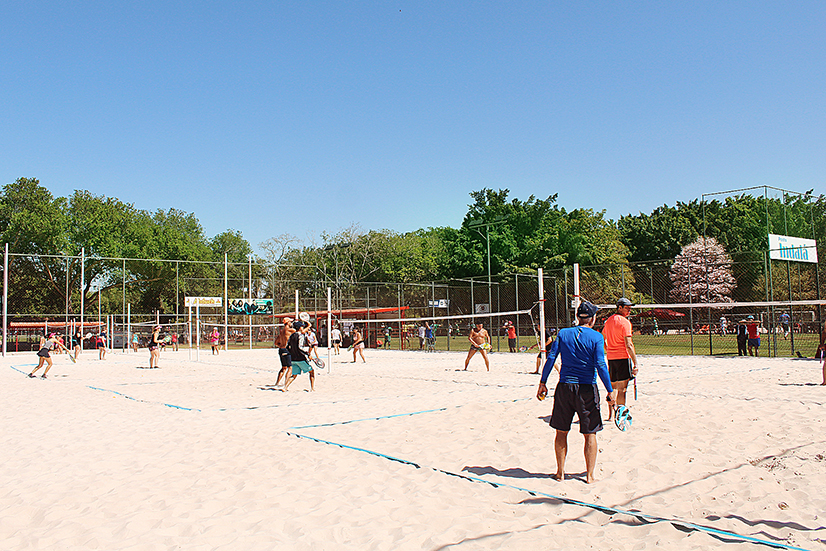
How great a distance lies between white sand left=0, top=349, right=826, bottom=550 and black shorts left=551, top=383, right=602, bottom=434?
50 cm

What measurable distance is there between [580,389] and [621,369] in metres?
2.95

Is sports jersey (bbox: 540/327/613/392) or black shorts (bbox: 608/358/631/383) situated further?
black shorts (bbox: 608/358/631/383)

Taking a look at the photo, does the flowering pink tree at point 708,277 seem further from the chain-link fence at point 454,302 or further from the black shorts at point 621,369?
the black shorts at point 621,369

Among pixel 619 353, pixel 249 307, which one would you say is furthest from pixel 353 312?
pixel 619 353

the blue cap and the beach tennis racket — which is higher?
the blue cap

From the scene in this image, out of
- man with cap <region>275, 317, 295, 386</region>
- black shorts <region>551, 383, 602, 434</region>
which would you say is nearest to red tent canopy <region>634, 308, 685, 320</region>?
man with cap <region>275, 317, 295, 386</region>

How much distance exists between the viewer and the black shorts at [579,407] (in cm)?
543

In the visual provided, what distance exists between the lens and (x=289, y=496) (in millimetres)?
5180

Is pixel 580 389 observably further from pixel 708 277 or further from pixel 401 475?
pixel 708 277

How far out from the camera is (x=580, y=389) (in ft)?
17.9

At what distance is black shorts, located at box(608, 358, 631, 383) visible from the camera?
26.7ft

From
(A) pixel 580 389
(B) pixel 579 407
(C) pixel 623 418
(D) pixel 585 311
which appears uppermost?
(D) pixel 585 311

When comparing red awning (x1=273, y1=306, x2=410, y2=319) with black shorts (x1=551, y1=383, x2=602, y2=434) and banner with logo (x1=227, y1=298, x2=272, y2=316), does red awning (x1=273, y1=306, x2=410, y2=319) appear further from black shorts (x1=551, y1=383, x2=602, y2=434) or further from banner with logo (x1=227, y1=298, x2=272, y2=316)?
black shorts (x1=551, y1=383, x2=602, y2=434)

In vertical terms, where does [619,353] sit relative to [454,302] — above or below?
below
